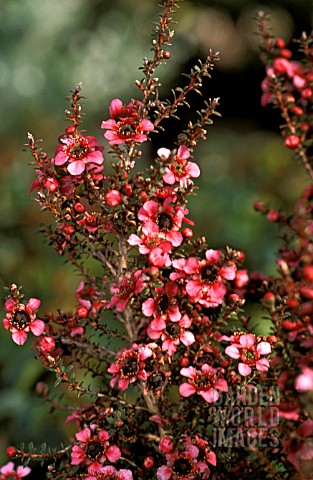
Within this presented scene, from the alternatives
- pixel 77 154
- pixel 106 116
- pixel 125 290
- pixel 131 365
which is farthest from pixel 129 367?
pixel 106 116

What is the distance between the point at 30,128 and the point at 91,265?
3.80ft

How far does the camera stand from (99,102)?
14.9ft

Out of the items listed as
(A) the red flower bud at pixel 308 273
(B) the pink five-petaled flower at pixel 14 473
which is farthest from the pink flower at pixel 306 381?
(B) the pink five-petaled flower at pixel 14 473

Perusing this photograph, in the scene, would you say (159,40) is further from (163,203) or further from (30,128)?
(30,128)

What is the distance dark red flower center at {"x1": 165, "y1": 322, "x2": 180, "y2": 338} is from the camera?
918mm

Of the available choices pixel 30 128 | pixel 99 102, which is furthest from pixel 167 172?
pixel 99 102

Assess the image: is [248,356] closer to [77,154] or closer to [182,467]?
[182,467]

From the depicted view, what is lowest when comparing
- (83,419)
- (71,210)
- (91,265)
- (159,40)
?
(91,265)

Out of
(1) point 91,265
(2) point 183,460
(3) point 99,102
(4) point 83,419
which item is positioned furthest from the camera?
(3) point 99,102

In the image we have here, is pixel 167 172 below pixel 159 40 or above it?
below

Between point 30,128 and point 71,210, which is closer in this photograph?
point 71,210

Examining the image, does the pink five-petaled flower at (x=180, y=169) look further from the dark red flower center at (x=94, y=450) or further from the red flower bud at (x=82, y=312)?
the dark red flower center at (x=94, y=450)

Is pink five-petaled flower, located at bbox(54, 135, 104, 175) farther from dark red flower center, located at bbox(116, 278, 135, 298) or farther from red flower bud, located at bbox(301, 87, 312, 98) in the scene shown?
red flower bud, located at bbox(301, 87, 312, 98)

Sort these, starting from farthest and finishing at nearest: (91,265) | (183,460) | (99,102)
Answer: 1. (99,102)
2. (91,265)
3. (183,460)
